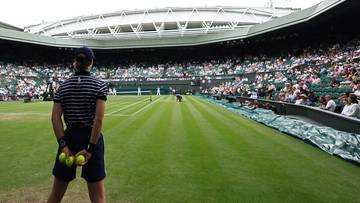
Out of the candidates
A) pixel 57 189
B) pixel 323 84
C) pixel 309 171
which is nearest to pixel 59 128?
pixel 57 189

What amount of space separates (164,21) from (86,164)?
6302cm

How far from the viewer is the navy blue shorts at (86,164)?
139 inches

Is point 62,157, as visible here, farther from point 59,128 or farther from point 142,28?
point 142,28

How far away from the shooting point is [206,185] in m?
5.97

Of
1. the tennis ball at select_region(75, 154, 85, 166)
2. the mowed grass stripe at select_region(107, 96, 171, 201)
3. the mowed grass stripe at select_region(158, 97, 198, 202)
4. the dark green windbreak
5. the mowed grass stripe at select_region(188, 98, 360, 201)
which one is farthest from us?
the dark green windbreak

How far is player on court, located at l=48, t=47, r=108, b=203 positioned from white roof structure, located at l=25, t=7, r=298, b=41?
55.9m

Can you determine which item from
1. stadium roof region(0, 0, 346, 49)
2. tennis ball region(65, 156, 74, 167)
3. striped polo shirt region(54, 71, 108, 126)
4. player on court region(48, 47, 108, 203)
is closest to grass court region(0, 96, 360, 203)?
player on court region(48, 47, 108, 203)

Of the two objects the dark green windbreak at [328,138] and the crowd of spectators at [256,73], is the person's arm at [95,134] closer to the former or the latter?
the dark green windbreak at [328,138]

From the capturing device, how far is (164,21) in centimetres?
6456

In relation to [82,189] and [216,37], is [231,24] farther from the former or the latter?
[82,189]

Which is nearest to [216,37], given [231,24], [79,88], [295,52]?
[231,24]

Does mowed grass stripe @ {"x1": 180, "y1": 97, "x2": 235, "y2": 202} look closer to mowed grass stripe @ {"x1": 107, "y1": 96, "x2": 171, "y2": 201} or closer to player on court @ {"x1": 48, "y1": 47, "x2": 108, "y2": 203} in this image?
mowed grass stripe @ {"x1": 107, "y1": 96, "x2": 171, "y2": 201}

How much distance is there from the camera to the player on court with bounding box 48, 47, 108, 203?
352 cm

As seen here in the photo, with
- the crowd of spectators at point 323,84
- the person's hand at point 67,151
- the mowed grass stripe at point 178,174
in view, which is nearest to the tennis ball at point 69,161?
the person's hand at point 67,151
